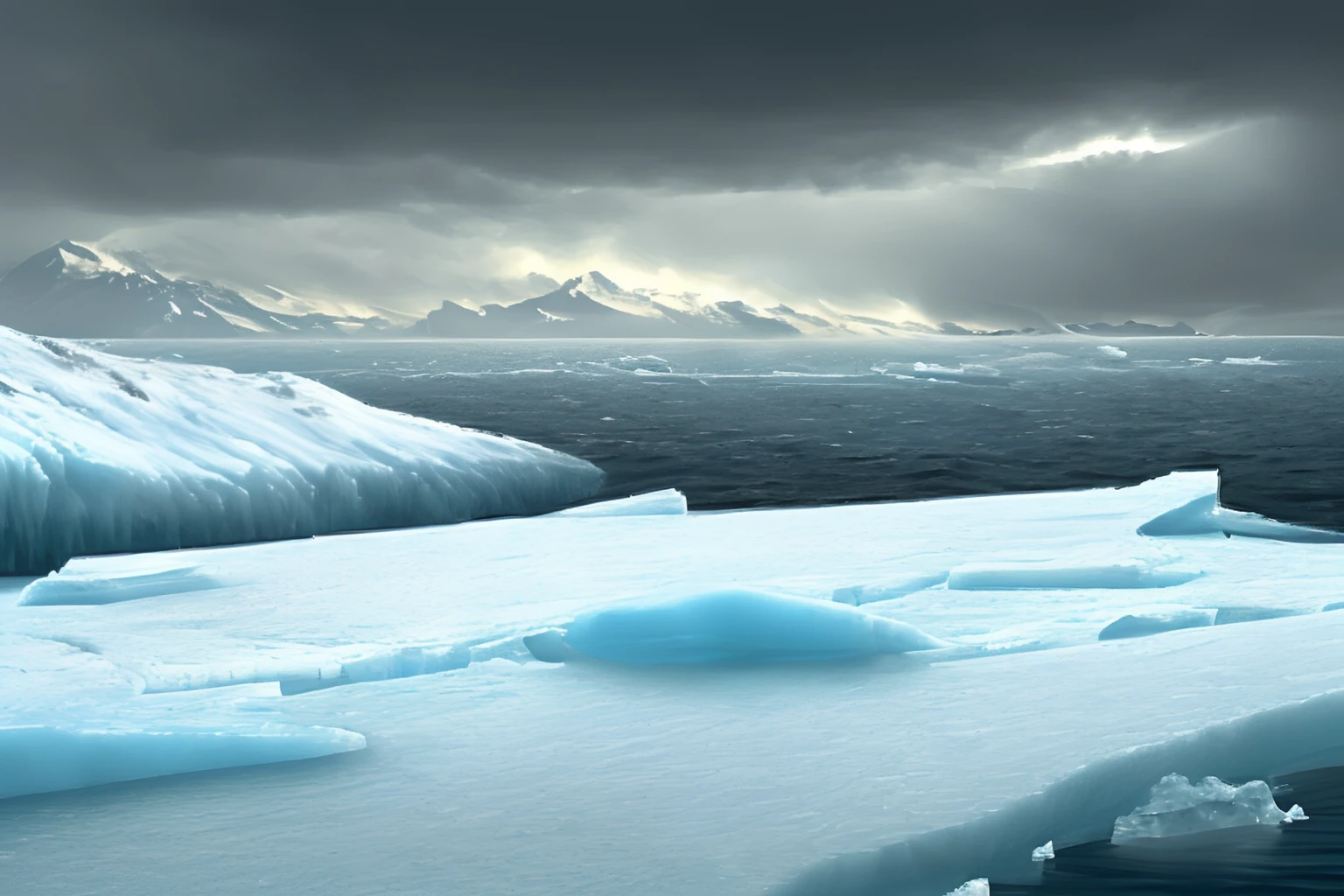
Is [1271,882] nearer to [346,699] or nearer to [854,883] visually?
[854,883]

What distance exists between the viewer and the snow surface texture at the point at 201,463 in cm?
1171

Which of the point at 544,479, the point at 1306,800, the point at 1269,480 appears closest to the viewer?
the point at 1306,800

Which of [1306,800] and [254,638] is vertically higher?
[254,638]

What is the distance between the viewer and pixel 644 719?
6.04 metres

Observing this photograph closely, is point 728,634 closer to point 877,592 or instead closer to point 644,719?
point 644,719

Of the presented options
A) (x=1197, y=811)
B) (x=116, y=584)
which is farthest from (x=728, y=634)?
(x=116, y=584)

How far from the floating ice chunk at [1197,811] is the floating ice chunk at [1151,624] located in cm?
236

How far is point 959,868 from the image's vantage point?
4.50 metres

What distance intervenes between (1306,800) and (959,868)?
2.13 meters

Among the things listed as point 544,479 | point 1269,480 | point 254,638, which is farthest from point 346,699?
point 1269,480

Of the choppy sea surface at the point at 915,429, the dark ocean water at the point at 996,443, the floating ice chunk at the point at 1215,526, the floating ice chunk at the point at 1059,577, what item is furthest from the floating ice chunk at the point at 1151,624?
the choppy sea surface at the point at 915,429

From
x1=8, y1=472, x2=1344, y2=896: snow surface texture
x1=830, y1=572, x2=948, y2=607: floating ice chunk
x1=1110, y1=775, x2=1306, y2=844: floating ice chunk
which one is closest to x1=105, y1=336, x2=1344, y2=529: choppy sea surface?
x1=830, y1=572, x2=948, y2=607: floating ice chunk

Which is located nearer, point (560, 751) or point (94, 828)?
point (94, 828)

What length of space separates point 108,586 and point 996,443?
26.9 metres
